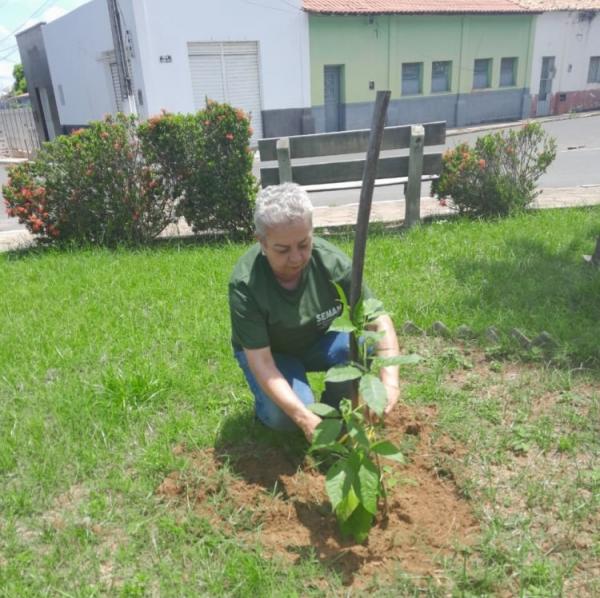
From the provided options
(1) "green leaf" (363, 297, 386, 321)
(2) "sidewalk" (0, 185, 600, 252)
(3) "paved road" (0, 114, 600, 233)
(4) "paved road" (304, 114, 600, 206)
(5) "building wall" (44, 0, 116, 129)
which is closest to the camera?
(1) "green leaf" (363, 297, 386, 321)

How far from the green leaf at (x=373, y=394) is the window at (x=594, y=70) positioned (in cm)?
3127

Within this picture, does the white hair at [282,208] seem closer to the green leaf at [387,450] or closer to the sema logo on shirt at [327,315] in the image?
the sema logo on shirt at [327,315]

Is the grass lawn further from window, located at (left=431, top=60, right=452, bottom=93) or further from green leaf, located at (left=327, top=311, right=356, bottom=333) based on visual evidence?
window, located at (left=431, top=60, right=452, bottom=93)

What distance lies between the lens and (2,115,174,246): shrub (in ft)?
20.7

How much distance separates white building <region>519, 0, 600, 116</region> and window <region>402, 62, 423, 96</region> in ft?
20.2

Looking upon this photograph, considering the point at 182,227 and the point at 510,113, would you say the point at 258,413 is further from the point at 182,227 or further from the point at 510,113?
the point at 510,113

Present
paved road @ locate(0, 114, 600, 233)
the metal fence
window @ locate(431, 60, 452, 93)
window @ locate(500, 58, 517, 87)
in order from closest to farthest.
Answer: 1. paved road @ locate(0, 114, 600, 233)
2. window @ locate(431, 60, 452, 93)
3. window @ locate(500, 58, 517, 87)
4. the metal fence

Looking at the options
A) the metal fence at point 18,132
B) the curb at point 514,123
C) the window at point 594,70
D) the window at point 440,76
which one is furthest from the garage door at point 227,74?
the window at point 594,70

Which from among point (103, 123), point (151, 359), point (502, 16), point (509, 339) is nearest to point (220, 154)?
point (103, 123)

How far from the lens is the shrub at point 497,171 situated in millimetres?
6680

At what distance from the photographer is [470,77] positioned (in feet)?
77.0

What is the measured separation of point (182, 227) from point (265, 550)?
20.2ft

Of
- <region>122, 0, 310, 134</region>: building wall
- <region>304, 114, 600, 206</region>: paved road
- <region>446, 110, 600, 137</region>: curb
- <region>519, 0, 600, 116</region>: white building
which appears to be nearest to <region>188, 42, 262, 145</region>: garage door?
<region>122, 0, 310, 134</region>: building wall

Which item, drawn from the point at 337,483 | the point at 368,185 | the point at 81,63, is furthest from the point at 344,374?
the point at 81,63
